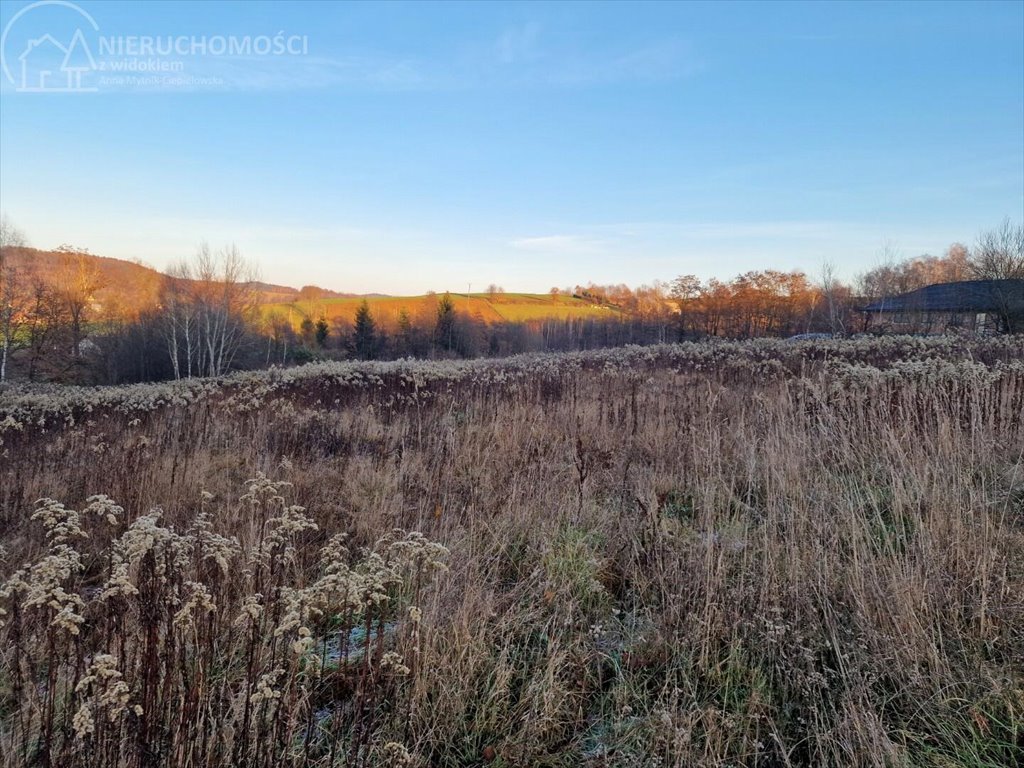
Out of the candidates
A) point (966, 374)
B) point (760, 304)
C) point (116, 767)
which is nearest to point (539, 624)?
point (116, 767)

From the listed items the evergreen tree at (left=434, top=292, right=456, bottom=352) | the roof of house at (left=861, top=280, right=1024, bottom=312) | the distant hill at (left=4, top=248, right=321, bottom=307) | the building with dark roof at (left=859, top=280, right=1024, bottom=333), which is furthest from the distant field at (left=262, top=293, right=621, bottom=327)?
the building with dark roof at (left=859, top=280, right=1024, bottom=333)

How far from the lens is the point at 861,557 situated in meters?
2.75

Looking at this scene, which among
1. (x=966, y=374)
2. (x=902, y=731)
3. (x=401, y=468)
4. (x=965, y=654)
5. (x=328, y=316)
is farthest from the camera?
(x=328, y=316)

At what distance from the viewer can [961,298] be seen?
31.1 metres

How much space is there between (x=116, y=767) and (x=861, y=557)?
10.9 feet

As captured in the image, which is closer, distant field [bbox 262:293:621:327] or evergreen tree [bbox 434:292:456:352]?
evergreen tree [bbox 434:292:456:352]

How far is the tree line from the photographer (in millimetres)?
35822

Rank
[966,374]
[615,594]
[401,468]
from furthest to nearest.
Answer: [966,374] < [401,468] < [615,594]

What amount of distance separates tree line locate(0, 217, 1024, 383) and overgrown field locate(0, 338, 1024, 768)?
2360 centimetres

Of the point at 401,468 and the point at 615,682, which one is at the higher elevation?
the point at 401,468

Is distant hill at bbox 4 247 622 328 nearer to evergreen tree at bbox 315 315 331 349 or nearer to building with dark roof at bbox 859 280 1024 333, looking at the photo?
evergreen tree at bbox 315 315 331 349

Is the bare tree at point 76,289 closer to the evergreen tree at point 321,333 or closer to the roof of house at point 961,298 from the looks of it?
the evergreen tree at point 321,333

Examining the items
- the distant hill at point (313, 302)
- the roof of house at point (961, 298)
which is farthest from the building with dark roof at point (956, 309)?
the distant hill at point (313, 302)

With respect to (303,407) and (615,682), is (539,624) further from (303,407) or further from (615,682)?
(303,407)
